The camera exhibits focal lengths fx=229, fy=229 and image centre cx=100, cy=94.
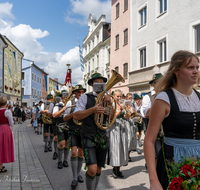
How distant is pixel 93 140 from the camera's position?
3.57m

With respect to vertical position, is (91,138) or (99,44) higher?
(99,44)

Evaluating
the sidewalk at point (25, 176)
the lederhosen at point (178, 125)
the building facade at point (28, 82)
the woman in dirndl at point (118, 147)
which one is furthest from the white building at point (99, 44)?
the lederhosen at point (178, 125)

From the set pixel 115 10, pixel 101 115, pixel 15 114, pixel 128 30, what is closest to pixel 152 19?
pixel 128 30

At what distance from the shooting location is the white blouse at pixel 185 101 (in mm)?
1862

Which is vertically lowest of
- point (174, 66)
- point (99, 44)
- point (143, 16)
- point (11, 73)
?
point (174, 66)

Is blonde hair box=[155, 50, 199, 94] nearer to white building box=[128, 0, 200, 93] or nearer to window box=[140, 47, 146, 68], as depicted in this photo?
white building box=[128, 0, 200, 93]

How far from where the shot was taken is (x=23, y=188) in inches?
179

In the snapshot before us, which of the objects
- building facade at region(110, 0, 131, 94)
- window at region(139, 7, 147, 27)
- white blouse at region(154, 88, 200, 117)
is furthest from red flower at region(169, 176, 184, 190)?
building facade at region(110, 0, 131, 94)

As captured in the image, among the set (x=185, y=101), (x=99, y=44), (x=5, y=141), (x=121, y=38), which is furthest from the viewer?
(x=99, y=44)

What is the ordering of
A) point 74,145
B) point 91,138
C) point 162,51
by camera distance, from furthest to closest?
1. point 162,51
2. point 74,145
3. point 91,138

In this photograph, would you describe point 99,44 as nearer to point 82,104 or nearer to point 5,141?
point 5,141

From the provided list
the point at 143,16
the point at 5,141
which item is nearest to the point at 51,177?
the point at 5,141

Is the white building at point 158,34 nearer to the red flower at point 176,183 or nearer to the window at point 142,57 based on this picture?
the window at point 142,57

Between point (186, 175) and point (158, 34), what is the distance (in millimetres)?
15292
